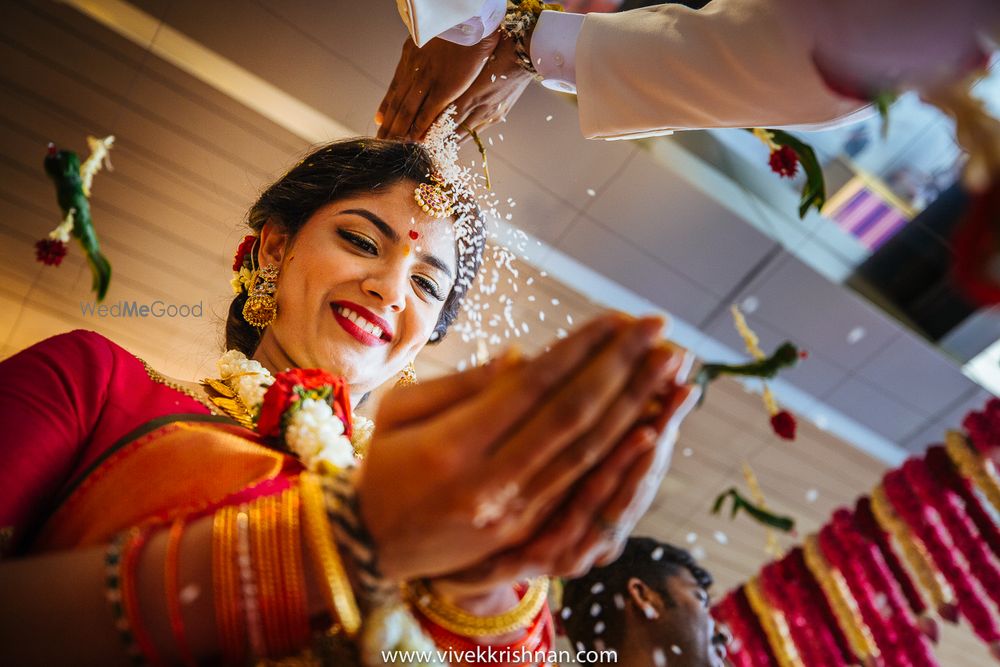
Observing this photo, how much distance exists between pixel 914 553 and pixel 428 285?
2.71m

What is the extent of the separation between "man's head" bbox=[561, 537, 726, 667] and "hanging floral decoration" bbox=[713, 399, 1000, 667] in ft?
4.94

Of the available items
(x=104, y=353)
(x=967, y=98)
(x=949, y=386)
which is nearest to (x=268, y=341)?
(x=104, y=353)

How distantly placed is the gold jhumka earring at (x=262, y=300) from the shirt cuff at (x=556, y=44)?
33.0 inches

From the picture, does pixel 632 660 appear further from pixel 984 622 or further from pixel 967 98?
pixel 984 622

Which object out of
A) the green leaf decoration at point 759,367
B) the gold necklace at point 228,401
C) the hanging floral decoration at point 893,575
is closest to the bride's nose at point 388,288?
the gold necklace at point 228,401

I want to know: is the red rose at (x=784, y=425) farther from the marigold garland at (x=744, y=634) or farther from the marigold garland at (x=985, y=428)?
the marigold garland at (x=744, y=634)

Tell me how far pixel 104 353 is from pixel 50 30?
2.64m

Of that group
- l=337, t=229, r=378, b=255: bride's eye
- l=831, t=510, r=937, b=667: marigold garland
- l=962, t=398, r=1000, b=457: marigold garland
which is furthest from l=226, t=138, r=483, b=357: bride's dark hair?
l=831, t=510, r=937, b=667: marigold garland

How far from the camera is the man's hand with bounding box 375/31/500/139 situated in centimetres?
173

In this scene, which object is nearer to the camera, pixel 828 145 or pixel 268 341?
pixel 268 341

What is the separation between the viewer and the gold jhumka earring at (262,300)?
1.58 meters

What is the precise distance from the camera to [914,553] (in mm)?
3094

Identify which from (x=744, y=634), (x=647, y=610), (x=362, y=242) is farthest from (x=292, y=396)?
(x=744, y=634)

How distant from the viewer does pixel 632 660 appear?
1768 mm
